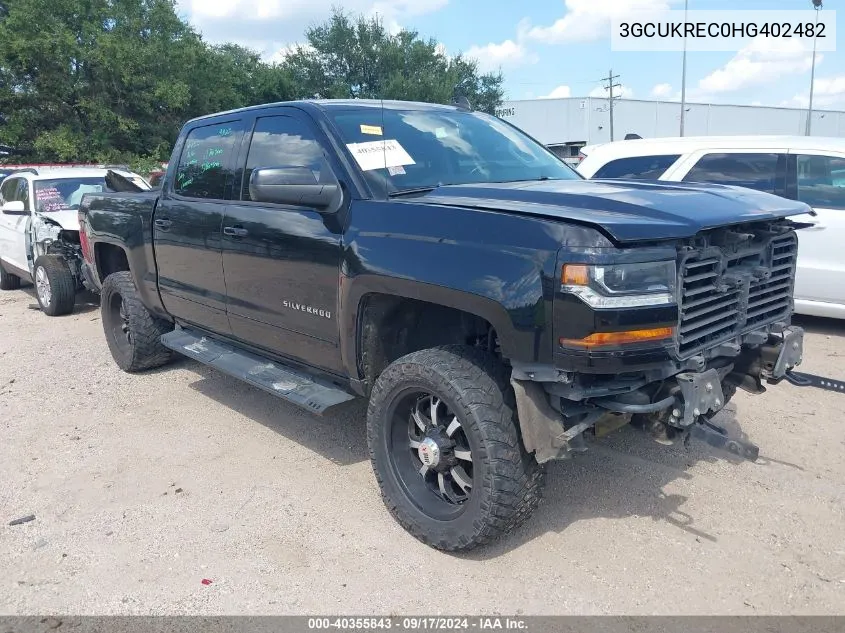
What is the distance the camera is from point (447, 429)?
10.2ft

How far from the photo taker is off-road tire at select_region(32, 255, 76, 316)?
8375mm

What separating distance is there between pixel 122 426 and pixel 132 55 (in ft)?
78.7

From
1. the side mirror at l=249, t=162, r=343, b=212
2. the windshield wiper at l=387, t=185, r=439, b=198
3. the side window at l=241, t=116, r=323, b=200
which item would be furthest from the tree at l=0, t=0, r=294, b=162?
the windshield wiper at l=387, t=185, r=439, b=198

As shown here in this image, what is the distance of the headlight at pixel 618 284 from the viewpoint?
248 cm

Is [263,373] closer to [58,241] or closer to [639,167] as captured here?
[639,167]

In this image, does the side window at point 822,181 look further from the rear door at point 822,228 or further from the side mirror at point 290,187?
the side mirror at point 290,187

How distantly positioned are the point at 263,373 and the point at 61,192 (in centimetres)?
668

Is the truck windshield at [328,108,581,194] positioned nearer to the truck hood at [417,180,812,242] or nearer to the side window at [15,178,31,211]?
the truck hood at [417,180,812,242]

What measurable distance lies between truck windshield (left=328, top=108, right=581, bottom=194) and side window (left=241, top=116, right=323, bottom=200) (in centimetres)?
19

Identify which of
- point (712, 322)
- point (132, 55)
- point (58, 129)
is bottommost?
point (712, 322)

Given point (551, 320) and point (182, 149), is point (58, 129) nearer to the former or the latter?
point (182, 149)

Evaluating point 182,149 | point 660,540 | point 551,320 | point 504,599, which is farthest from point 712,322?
point 182,149

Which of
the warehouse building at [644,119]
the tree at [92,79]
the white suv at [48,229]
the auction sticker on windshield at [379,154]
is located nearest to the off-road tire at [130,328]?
the white suv at [48,229]

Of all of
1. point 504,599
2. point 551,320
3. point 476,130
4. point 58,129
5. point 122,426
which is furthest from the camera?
point 58,129
